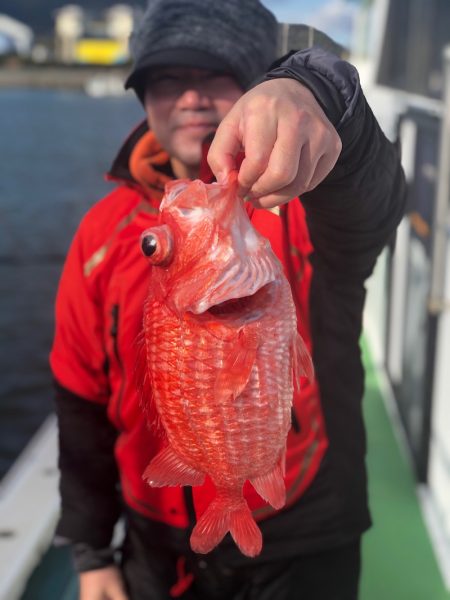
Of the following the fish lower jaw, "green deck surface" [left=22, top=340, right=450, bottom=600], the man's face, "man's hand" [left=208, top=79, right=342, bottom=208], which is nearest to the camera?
"man's hand" [left=208, top=79, right=342, bottom=208]

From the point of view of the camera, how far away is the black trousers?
6.23 feet

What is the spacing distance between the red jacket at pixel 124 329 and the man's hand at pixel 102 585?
0.27 metres

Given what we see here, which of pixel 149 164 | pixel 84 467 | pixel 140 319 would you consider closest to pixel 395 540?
pixel 84 467

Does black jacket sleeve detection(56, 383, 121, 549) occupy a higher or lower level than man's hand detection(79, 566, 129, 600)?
higher

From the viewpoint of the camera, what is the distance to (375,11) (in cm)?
576

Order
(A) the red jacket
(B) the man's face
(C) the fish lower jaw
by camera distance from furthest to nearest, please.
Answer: (A) the red jacket
(B) the man's face
(C) the fish lower jaw

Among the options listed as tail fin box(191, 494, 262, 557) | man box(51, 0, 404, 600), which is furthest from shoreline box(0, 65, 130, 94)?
tail fin box(191, 494, 262, 557)

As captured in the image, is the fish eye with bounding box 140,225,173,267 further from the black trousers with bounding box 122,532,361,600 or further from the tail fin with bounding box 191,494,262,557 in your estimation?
the black trousers with bounding box 122,532,361,600

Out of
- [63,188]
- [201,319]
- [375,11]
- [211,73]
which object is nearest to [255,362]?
[201,319]

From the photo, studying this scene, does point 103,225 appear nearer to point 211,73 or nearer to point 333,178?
point 211,73

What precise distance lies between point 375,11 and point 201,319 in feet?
17.9

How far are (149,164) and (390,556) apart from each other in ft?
7.42

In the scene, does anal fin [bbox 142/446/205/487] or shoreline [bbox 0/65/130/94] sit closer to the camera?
anal fin [bbox 142/446/205/487]

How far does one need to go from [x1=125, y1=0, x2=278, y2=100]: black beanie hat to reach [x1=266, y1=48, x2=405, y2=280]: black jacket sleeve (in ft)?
1.09
